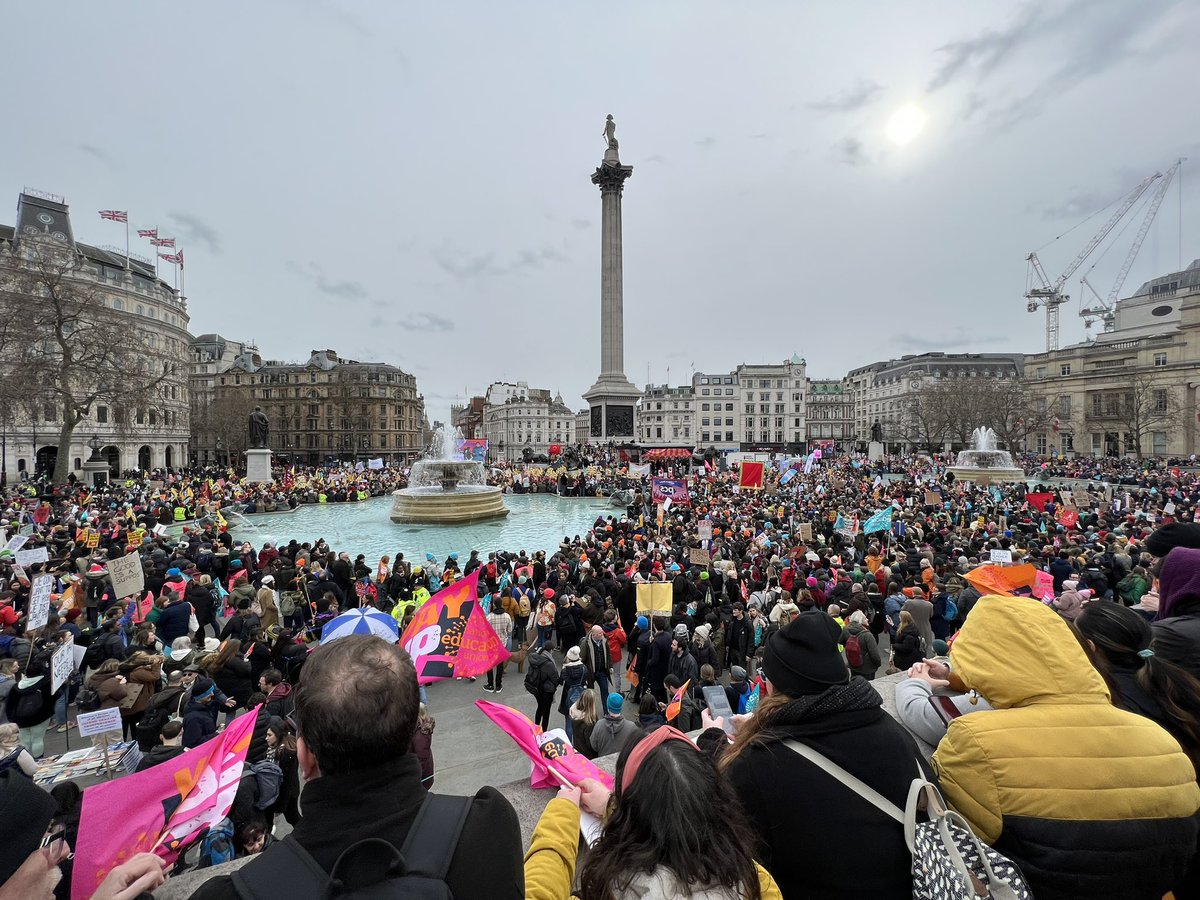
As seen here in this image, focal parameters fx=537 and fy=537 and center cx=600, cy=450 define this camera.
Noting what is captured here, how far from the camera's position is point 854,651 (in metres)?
7.07

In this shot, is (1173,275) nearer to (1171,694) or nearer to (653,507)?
(653,507)

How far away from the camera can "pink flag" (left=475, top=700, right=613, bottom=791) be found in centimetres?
268

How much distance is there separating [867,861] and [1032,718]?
0.77m

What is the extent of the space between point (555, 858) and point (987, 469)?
45310 millimetres

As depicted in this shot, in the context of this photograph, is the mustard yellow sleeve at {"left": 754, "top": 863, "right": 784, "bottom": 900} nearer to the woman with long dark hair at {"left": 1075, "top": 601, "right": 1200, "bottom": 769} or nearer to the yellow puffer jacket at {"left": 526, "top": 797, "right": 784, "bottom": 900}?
the yellow puffer jacket at {"left": 526, "top": 797, "right": 784, "bottom": 900}

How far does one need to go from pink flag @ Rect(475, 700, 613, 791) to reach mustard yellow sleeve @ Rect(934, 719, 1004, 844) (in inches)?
57.2

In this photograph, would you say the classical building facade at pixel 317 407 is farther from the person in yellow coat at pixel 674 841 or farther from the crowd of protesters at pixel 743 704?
the person in yellow coat at pixel 674 841

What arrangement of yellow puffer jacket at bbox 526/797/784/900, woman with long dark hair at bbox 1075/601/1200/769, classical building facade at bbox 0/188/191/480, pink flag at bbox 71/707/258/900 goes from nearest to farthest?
yellow puffer jacket at bbox 526/797/784/900, woman with long dark hair at bbox 1075/601/1200/769, pink flag at bbox 71/707/258/900, classical building facade at bbox 0/188/191/480

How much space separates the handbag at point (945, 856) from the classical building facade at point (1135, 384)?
70186 mm

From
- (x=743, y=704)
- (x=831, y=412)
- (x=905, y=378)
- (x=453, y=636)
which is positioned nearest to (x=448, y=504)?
(x=453, y=636)

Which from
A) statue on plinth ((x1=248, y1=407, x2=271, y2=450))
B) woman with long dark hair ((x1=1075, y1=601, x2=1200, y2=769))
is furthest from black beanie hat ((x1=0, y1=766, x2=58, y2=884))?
statue on plinth ((x1=248, y1=407, x2=271, y2=450))

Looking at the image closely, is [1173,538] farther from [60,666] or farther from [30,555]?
[30,555]

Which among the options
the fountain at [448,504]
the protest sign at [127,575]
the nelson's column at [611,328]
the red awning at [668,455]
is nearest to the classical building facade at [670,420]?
the nelson's column at [611,328]

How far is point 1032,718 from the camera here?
74.4 inches
